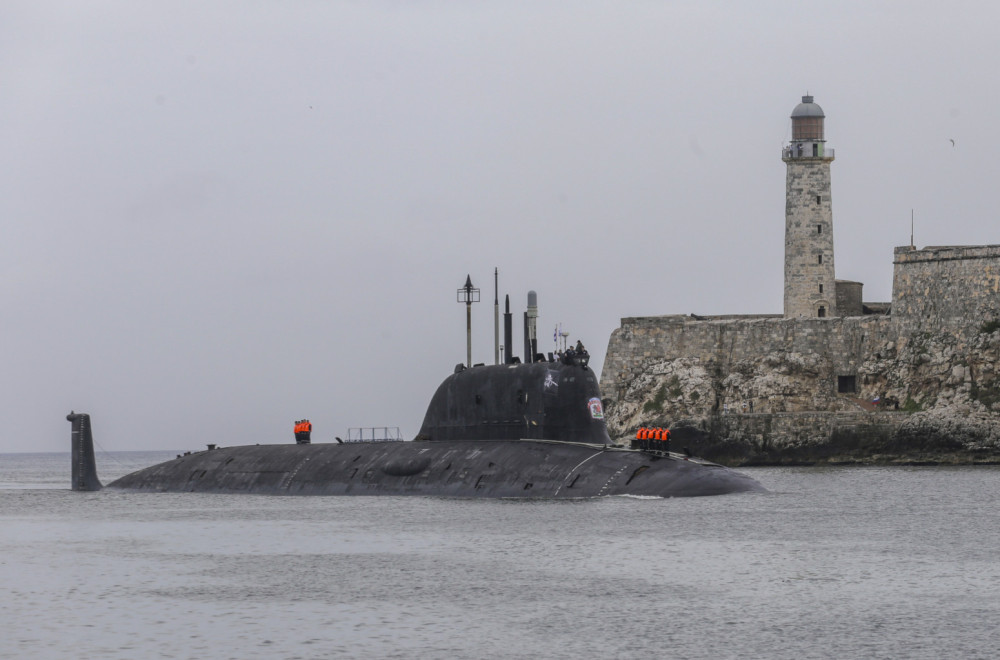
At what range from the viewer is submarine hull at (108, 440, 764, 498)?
2944 centimetres

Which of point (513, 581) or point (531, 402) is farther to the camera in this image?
point (531, 402)

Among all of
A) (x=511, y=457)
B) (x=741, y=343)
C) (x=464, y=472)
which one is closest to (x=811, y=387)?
(x=741, y=343)

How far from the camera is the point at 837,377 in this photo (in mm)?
64688

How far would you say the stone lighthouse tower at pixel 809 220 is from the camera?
217ft

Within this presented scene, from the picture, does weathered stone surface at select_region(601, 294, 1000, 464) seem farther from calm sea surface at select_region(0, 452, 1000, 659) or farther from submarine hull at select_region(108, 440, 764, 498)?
submarine hull at select_region(108, 440, 764, 498)

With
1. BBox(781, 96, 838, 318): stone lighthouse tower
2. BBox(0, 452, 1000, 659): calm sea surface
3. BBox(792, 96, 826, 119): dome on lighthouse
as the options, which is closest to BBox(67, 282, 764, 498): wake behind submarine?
BBox(0, 452, 1000, 659): calm sea surface

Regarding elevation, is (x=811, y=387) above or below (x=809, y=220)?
below

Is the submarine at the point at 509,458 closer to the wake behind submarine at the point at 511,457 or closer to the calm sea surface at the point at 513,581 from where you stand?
the wake behind submarine at the point at 511,457

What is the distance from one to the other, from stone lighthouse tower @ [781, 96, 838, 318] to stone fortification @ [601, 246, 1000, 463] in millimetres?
2176

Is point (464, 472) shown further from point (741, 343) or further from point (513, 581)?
point (741, 343)

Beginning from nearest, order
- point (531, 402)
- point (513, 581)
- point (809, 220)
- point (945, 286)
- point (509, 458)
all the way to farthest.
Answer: point (513, 581), point (509, 458), point (531, 402), point (945, 286), point (809, 220)

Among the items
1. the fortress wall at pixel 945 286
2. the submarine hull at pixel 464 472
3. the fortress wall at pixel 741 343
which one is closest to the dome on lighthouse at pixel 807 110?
the fortress wall at pixel 945 286

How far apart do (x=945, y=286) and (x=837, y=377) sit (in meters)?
6.48

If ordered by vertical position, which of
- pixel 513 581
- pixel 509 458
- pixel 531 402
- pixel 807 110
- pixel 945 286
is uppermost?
pixel 807 110
